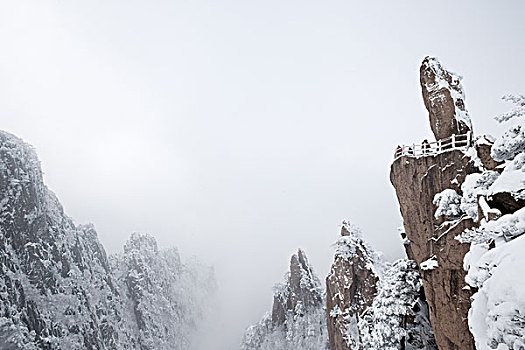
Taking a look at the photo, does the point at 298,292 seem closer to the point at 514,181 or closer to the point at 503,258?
the point at 514,181

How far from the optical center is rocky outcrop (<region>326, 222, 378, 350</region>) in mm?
27948

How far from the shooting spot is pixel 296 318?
166 ft

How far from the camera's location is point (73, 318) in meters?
41.3

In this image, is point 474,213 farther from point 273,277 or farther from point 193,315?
point 273,277

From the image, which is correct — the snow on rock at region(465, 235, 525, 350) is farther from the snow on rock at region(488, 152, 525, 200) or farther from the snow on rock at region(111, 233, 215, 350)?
the snow on rock at region(111, 233, 215, 350)

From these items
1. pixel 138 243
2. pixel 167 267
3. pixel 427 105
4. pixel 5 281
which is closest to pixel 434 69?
pixel 427 105

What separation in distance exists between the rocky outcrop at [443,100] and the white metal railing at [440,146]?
82 centimetres

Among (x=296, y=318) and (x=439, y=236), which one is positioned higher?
(x=439, y=236)

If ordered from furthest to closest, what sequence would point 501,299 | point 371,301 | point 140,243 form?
point 140,243, point 371,301, point 501,299

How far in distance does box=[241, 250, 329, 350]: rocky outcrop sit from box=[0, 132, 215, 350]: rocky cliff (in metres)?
24.1

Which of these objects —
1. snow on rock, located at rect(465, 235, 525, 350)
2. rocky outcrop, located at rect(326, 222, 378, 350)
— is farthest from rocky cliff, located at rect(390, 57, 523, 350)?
rocky outcrop, located at rect(326, 222, 378, 350)

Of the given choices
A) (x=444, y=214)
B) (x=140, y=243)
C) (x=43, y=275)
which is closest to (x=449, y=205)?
(x=444, y=214)

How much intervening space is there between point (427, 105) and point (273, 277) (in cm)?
12016

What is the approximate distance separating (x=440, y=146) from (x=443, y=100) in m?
3.19
